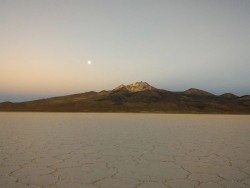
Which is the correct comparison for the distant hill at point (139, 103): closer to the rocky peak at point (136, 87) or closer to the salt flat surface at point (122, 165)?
the rocky peak at point (136, 87)

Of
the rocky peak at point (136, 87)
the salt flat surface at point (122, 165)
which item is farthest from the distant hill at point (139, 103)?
the salt flat surface at point (122, 165)

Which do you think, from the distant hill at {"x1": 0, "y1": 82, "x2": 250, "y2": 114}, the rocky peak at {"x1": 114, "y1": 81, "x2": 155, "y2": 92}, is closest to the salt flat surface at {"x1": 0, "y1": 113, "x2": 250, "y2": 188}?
the distant hill at {"x1": 0, "y1": 82, "x2": 250, "y2": 114}

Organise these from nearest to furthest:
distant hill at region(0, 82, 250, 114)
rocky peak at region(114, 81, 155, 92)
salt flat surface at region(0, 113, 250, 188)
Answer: salt flat surface at region(0, 113, 250, 188)
distant hill at region(0, 82, 250, 114)
rocky peak at region(114, 81, 155, 92)

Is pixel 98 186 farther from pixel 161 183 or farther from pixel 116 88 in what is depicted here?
pixel 116 88

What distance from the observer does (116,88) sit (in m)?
53.7

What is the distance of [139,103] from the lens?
41.9m

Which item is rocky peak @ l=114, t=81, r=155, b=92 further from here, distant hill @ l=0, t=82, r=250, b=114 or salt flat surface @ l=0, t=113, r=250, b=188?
salt flat surface @ l=0, t=113, r=250, b=188

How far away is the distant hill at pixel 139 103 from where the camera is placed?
38656mm

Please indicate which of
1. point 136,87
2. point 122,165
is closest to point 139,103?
point 136,87

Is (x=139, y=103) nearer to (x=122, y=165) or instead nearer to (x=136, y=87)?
(x=136, y=87)

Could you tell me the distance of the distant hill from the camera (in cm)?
3866

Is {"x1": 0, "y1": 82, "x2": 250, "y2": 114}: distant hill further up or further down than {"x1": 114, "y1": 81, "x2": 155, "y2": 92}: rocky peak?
further down

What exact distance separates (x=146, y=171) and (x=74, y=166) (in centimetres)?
119

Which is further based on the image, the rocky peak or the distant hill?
the rocky peak
